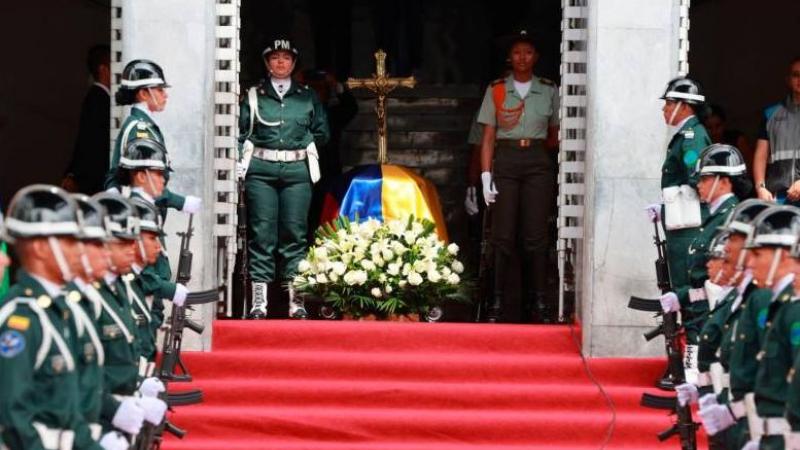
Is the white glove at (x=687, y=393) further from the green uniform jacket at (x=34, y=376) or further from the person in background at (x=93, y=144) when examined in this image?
the person in background at (x=93, y=144)

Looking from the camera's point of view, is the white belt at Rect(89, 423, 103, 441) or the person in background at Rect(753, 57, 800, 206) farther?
the person in background at Rect(753, 57, 800, 206)

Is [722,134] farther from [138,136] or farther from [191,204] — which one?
[138,136]

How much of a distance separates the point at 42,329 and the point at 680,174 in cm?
671

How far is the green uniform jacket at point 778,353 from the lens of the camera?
399 inches

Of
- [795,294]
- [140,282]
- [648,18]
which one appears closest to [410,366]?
[140,282]

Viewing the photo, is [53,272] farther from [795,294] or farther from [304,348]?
[304,348]

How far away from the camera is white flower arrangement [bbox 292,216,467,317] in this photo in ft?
52.8

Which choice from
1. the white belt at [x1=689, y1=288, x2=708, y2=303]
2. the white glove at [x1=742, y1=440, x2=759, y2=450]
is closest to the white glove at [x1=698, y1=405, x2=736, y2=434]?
the white glove at [x1=742, y1=440, x2=759, y2=450]

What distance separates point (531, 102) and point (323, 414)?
13.1 feet

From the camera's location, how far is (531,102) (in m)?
16.9

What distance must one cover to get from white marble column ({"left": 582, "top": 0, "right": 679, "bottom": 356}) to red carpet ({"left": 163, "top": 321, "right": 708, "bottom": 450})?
2.27 ft

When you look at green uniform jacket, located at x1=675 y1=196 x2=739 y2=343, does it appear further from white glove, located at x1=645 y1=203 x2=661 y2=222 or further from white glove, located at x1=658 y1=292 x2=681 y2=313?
white glove, located at x1=645 y1=203 x2=661 y2=222

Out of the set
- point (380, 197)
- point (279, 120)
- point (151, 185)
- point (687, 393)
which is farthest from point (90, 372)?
point (380, 197)

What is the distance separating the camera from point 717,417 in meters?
11.2
